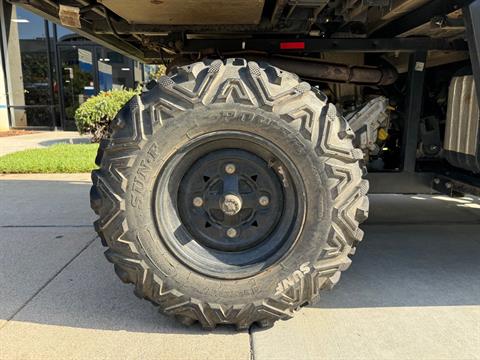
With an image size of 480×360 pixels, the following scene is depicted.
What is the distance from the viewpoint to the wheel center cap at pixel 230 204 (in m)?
2.53

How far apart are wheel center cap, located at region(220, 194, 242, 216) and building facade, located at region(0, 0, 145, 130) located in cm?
1444

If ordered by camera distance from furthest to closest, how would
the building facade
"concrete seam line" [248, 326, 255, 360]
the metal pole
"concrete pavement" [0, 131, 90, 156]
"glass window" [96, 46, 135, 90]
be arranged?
the building facade < "glass window" [96, 46, 135, 90] < "concrete pavement" [0, 131, 90, 156] < the metal pole < "concrete seam line" [248, 326, 255, 360]

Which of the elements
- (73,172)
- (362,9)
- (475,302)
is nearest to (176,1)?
(362,9)

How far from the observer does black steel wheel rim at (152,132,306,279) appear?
2.45 meters

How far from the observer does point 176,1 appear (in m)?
2.49

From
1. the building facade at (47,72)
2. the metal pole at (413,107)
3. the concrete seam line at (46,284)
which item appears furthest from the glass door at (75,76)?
the metal pole at (413,107)

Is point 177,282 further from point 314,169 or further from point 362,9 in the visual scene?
point 362,9

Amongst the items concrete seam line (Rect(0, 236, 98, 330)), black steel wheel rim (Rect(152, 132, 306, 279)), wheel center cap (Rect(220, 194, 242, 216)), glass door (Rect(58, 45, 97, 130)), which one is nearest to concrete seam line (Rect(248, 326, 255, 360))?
black steel wheel rim (Rect(152, 132, 306, 279))

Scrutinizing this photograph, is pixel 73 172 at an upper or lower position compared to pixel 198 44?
lower

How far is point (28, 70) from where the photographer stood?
17391 mm

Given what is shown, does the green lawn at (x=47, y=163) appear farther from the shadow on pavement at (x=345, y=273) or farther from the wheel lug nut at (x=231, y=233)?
the wheel lug nut at (x=231, y=233)

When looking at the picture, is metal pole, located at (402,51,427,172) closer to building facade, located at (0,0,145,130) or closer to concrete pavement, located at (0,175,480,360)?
concrete pavement, located at (0,175,480,360)

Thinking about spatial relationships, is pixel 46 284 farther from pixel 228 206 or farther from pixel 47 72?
pixel 47 72

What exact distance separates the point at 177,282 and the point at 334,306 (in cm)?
105
